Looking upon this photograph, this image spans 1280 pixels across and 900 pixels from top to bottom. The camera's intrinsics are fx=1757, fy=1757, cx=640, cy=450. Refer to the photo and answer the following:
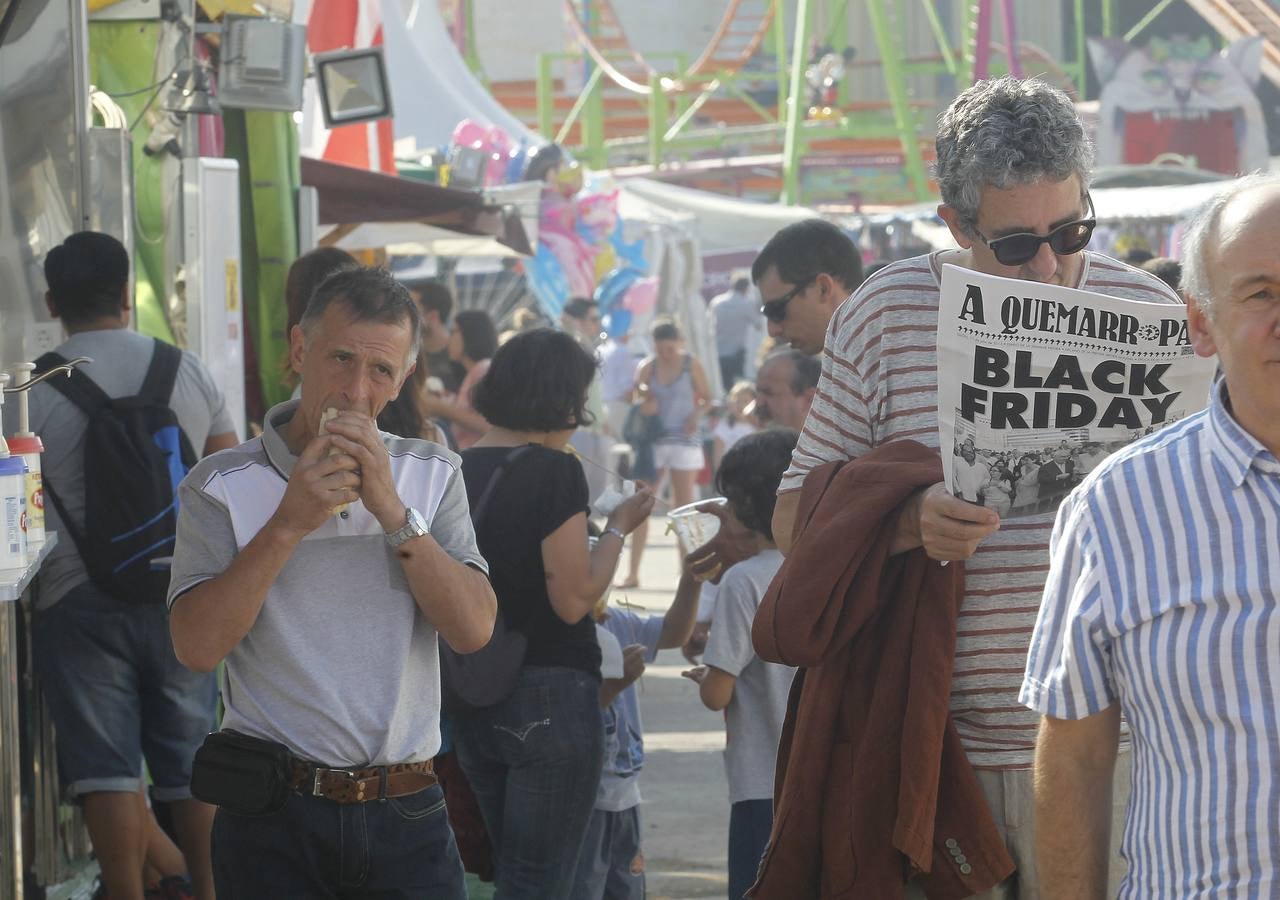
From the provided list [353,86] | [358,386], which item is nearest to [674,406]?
[353,86]

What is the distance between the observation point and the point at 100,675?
4.77 m

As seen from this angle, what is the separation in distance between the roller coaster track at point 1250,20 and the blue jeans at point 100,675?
2622cm

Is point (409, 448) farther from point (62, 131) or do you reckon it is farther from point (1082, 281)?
point (62, 131)

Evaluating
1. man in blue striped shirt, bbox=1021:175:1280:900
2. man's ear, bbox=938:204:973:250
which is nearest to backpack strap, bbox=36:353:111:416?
man's ear, bbox=938:204:973:250

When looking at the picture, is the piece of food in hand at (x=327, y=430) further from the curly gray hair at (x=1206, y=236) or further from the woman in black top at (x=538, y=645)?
the curly gray hair at (x=1206, y=236)

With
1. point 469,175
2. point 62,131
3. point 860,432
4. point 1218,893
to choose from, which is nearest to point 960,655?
point 860,432

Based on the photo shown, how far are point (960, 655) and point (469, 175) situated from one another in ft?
33.7

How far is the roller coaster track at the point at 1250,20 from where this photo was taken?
27.9m

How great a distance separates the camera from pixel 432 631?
301 cm

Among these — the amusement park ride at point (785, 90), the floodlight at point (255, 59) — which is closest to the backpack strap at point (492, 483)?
the floodlight at point (255, 59)

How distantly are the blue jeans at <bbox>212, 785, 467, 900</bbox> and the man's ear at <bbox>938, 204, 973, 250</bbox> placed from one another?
4.20 ft

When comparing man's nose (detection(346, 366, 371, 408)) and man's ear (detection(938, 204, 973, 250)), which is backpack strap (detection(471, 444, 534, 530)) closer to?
man's nose (detection(346, 366, 371, 408))

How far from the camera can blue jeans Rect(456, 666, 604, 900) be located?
4023mm

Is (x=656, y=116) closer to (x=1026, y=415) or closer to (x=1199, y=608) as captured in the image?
(x=1026, y=415)
